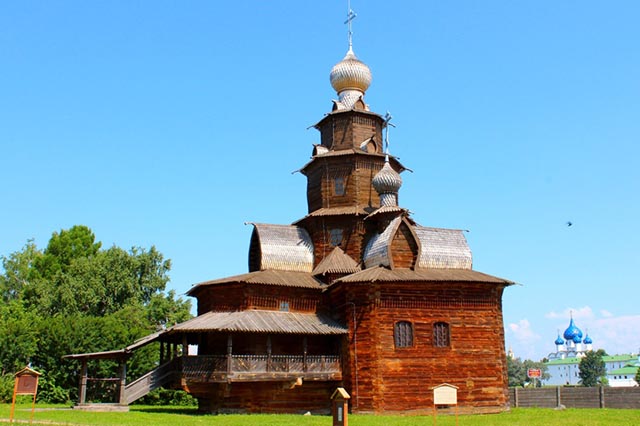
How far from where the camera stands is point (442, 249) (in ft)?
90.3

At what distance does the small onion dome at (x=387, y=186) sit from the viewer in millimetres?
29281

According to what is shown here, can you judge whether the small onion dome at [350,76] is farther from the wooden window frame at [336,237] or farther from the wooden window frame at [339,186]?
the wooden window frame at [336,237]

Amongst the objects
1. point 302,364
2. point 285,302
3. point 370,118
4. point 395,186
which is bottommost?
point 302,364

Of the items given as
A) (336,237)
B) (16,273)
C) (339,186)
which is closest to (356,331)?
(336,237)

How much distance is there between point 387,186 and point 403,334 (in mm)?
7277

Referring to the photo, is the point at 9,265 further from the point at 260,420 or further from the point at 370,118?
the point at 260,420

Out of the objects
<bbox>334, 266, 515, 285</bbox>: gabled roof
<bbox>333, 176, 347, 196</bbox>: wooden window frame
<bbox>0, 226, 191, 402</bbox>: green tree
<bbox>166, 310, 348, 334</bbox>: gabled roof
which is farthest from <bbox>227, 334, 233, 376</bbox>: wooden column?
<bbox>0, 226, 191, 402</bbox>: green tree

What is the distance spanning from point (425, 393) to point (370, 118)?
47.1 ft

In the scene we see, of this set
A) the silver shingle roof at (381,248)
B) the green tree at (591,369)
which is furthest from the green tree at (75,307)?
the green tree at (591,369)

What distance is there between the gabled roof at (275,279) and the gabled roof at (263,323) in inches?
47.9

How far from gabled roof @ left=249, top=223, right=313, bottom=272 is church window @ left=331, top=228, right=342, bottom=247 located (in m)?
1.07

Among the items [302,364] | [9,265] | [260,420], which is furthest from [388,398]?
[9,265]

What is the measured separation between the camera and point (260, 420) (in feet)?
68.3

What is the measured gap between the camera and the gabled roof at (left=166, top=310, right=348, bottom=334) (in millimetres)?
24031
